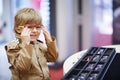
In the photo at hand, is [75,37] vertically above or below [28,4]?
below

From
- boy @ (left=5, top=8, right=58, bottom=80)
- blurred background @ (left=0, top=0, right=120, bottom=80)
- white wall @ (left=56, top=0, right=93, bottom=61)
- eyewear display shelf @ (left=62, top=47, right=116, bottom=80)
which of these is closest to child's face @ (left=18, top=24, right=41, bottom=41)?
boy @ (left=5, top=8, right=58, bottom=80)

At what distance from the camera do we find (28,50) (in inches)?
53.1

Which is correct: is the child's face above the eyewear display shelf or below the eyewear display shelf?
above

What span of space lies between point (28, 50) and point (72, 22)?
9.99 ft

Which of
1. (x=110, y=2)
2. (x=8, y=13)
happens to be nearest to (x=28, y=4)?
(x=8, y=13)

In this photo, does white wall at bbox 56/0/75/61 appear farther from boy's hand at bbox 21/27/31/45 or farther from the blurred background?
boy's hand at bbox 21/27/31/45

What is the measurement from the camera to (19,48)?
55.5 inches

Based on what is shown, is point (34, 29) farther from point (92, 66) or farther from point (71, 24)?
point (71, 24)

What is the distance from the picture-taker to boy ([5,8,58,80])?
134 centimetres

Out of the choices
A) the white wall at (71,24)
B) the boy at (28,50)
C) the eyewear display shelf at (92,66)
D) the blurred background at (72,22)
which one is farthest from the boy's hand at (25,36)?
the white wall at (71,24)

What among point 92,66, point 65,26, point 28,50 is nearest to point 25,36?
point 28,50

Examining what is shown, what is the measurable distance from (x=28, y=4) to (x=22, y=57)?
3.13 meters

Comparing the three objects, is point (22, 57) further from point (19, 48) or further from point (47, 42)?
point (47, 42)

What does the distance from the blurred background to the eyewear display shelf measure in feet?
9.41
